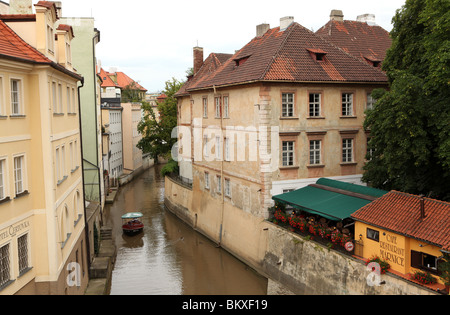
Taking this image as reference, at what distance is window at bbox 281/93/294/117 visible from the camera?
23734mm

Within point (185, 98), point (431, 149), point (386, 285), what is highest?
point (185, 98)

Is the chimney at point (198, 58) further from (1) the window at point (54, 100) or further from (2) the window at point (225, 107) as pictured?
(1) the window at point (54, 100)

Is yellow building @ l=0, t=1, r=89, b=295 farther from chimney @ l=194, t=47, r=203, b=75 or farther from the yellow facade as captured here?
chimney @ l=194, t=47, r=203, b=75

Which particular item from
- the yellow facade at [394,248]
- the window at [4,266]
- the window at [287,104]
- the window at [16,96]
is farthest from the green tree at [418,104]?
the window at [4,266]

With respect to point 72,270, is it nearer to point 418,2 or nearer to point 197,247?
point 197,247

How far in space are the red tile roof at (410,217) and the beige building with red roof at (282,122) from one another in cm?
690

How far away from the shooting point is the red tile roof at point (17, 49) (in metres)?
13.1

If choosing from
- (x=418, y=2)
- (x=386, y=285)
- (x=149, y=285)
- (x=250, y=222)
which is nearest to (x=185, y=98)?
(x=250, y=222)

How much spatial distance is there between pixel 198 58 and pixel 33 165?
29.4 meters

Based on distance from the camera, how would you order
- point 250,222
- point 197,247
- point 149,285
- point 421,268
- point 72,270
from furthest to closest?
1. point 197,247
2. point 250,222
3. point 149,285
4. point 72,270
5. point 421,268

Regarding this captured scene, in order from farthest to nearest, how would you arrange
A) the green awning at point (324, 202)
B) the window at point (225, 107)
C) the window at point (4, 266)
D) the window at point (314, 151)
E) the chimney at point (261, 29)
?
the chimney at point (261, 29), the window at point (225, 107), the window at point (314, 151), the green awning at point (324, 202), the window at point (4, 266)

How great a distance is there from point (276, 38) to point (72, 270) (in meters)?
16.6

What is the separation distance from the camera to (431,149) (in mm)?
18359

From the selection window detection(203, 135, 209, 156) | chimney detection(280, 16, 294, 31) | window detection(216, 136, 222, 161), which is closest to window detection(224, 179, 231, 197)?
window detection(216, 136, 222, 161)
